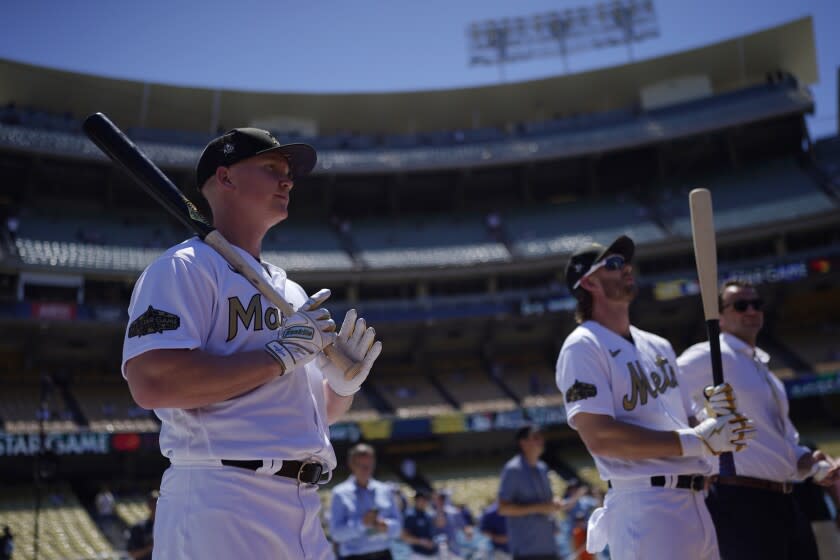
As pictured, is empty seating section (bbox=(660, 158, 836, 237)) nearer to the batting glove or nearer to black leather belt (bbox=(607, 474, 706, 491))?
black leather belt (bbox=(607, 474, 706, 491))

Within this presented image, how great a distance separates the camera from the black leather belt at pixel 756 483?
4.14 metres

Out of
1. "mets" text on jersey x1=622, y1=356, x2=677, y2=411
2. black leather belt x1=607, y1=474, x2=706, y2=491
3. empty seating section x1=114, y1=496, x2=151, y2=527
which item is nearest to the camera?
black leather belt x1=607, y1=474, x2=706, y2=491

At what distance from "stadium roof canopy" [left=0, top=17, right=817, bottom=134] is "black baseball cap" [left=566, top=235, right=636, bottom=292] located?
3195 centimetres

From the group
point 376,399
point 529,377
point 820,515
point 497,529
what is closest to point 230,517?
point 820,515

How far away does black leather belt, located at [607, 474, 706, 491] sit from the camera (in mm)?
3484

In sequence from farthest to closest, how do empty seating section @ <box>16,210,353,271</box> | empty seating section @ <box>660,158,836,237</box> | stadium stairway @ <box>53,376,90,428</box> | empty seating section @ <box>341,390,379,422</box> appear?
empty seating section @ <box>660,158,836,237</box> → empty seating section @ <box>16,210,353,271</box> → empty seating section @ <box>341,390,379,422</box> → stadium stairway @ <box>53,376,90,428</box>

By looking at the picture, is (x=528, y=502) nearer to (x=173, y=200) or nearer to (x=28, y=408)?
(x=173, y=200)

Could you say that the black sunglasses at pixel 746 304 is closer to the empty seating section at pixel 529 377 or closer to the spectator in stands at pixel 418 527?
the spectator in stands at pixel 418 527

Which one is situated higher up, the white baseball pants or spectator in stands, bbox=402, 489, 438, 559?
the white baseball pants

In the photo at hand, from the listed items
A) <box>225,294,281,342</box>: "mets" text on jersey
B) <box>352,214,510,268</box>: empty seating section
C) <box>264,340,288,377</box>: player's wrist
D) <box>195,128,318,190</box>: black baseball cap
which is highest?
<box>352,214,510,268</box>: empty seating section

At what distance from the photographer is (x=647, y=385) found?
12.3 ft

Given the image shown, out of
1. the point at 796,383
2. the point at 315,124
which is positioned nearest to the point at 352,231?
the point at 315,124

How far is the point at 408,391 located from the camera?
26.8 metres

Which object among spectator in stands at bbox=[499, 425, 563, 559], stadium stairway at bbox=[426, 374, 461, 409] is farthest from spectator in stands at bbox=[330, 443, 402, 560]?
stadium stairway at bbox=[426, 374, 461, 409]
